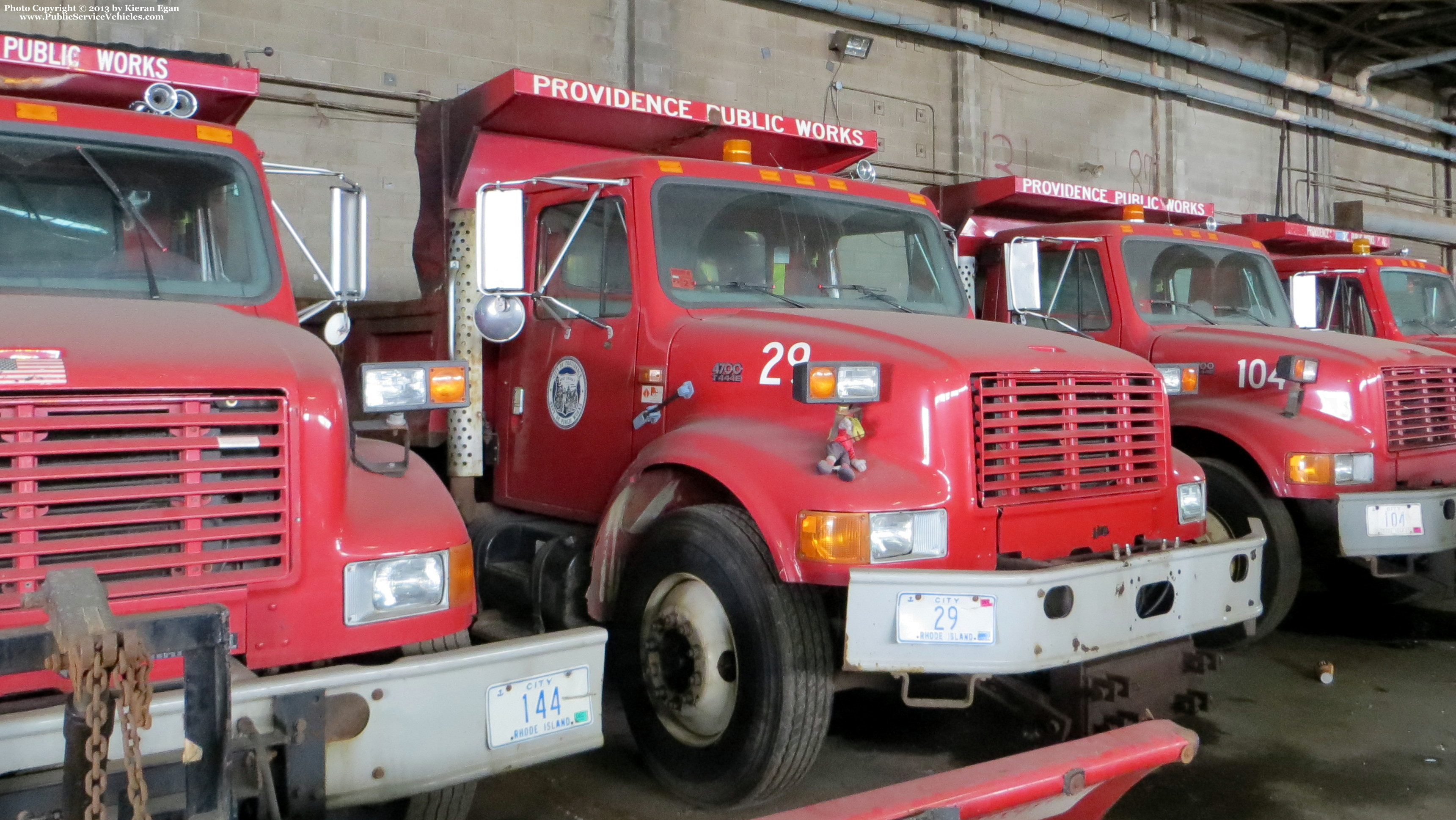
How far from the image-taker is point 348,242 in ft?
12.0

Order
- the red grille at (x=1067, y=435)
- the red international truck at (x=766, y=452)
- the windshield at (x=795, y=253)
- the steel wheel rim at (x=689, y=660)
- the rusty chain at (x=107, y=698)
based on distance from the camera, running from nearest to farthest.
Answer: the rusty chain at (x=107, y=698), the red international truck at (x=766, y=452), the red grille at (x=1067, y=435), the steel wheel rim at (x=689, y=660), the windshield at (x=795, y=253)

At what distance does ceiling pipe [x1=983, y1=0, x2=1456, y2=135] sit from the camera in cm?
1318

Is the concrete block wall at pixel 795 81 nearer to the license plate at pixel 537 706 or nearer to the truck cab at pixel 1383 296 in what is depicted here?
the license plate at pixel 537 706

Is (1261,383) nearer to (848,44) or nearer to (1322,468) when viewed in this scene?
(1322,468)

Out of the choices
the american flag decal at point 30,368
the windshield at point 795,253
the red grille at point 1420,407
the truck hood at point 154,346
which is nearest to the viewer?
the american flag decal at point 30,368

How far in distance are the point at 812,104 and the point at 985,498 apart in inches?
348

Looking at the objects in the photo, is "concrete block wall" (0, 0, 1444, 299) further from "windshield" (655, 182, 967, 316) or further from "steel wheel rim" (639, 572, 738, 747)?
"steel wheel rim" (639, 572, 738, 747)

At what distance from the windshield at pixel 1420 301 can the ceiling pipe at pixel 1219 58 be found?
6110 millimetres

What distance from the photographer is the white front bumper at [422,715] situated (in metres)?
2.29

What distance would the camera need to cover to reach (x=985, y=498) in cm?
344

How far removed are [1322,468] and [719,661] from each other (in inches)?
123

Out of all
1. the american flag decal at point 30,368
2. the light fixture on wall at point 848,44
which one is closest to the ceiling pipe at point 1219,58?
the light fixture on wall at point 848,44

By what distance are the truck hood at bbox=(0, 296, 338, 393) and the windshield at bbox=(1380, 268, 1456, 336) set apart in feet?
24.4

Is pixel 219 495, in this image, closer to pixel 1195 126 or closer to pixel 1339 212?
pixel 1339 212
